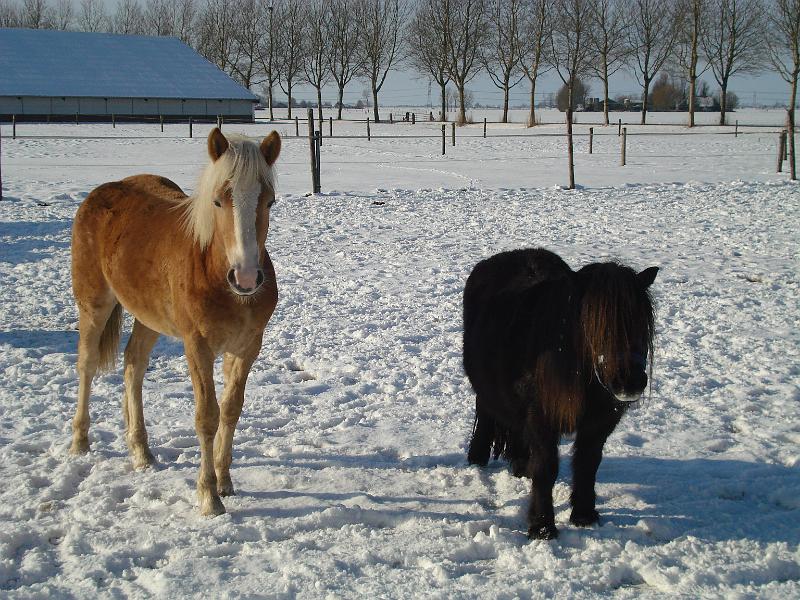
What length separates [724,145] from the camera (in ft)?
98.1

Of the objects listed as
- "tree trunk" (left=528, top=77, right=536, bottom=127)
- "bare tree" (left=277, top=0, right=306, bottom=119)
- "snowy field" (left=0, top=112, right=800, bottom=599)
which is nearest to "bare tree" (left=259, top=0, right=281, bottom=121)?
"bare tree" (left=277, top=0, right=306, bottom=119)

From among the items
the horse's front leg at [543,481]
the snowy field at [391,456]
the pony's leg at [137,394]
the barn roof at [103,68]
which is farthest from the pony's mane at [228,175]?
the barn roof at [103,68]

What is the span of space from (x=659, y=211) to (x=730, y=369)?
26.3ft

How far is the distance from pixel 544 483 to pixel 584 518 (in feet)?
1.02

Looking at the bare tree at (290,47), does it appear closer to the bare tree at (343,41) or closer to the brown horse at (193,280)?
the bare tree at (343,41)

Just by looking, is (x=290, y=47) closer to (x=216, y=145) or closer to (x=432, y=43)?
(x=432, y=43)

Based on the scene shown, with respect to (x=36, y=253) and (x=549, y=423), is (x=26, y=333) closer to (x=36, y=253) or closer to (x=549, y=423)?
(x=36, y=253)

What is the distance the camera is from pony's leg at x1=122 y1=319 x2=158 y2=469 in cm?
394

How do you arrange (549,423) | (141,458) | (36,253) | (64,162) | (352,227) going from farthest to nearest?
(64,162) → (352,227) → (36,253) → (141,458) → (549,423)

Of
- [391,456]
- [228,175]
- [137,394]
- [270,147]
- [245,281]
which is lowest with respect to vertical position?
[391,456]

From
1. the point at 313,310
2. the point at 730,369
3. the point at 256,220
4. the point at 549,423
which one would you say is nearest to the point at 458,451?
the point at 549,423

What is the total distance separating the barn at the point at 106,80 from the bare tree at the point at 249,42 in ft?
31.4

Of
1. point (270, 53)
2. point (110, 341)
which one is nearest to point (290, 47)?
point (270, 53)

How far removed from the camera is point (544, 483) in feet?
10.4
